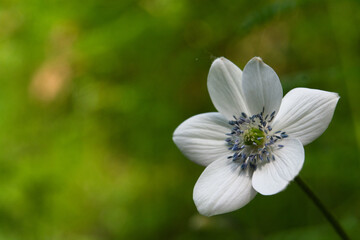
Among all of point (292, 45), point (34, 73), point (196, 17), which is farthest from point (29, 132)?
point (292, 45)

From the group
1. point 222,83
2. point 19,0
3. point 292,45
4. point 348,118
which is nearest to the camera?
point 222,83

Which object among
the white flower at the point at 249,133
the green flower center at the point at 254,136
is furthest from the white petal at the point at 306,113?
the green flower center at the point at 254,136

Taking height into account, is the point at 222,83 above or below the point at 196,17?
below

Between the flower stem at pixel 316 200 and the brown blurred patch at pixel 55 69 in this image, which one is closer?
the flower stem at pixel 316 200

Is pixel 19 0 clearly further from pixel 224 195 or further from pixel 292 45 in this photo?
pixel 224 195

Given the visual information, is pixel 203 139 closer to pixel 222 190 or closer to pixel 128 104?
pixel 222 190

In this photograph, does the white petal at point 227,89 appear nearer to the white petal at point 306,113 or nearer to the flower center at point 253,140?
the flower center at point 253,140
